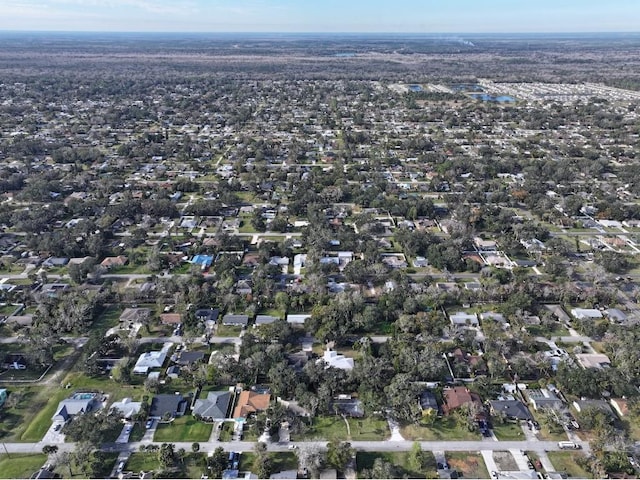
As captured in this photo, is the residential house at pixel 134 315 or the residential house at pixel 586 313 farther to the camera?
the residential house at pixel 586 313

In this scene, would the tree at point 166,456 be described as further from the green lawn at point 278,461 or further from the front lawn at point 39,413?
the front lawn at point 39,413

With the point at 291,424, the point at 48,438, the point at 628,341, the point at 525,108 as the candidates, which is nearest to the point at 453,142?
the point at 525,108

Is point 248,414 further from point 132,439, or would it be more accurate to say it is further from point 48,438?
point 48,438

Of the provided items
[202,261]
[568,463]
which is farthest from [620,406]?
[202,261]

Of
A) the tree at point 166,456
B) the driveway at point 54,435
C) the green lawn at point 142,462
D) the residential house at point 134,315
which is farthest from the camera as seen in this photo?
the residential house at point 134,315

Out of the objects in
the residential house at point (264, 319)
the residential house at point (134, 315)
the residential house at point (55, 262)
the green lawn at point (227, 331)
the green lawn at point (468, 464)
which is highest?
the residential house at point (55, 262)

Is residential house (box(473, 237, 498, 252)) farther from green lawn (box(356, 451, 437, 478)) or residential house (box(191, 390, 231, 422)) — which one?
residential house (box(191, 390, 231, 422))

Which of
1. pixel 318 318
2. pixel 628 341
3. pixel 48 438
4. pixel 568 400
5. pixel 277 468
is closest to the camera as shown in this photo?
pixel 277 468

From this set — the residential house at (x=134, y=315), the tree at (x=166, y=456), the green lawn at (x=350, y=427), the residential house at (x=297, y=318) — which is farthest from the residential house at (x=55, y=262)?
the green lawn at (x=350, y=427)
